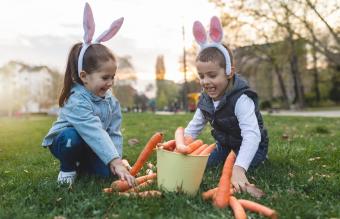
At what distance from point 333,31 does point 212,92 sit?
2032 centimetres

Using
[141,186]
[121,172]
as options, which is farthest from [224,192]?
[121,172]

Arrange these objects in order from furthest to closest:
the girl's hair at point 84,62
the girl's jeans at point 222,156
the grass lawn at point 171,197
A: 1. the girl's jeans at point 222,156
2. the girl's hair at point 84,62
3. the grass lawn at point 171,197

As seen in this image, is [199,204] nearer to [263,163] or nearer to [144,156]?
[144,156]

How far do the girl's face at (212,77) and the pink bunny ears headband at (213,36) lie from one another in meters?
0.07

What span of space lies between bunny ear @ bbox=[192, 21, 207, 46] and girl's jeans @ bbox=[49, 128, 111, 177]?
123 centimetres

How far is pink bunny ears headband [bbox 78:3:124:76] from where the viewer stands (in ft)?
11.6

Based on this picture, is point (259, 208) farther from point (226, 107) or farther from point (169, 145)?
point (226, 107)

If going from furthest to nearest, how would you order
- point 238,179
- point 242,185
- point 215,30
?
point 215,30 → point 238,179 → point 242,185

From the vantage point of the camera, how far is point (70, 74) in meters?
3.81

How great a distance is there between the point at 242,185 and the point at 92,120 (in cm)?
121

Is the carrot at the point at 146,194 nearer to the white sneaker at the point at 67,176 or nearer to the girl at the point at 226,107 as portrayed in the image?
the girl at the point at 226,107

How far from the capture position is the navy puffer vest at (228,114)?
401 cm

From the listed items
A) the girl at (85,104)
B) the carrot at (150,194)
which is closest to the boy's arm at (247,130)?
the carrot at (150,194)

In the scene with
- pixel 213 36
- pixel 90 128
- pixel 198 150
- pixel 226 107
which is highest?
pixel 213 36
